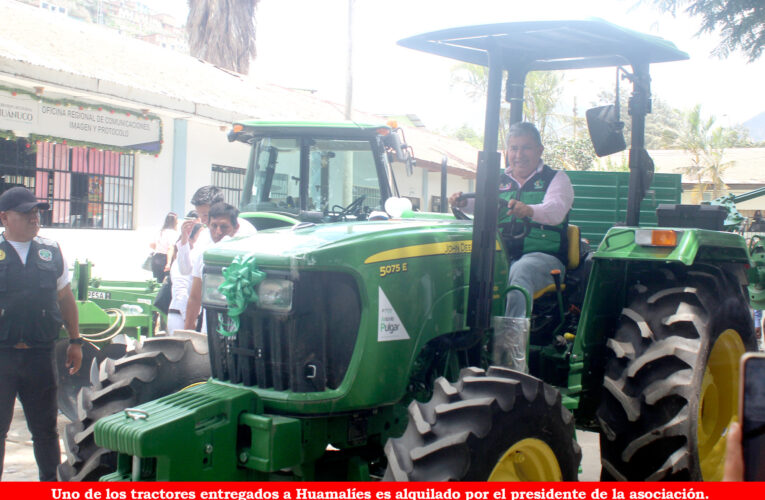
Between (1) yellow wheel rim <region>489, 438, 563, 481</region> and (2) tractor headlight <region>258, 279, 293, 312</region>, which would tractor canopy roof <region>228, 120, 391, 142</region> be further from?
(1) yellow wheel rim <region>489, 438, 563, 481</region>

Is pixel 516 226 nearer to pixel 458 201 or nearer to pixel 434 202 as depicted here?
pixel 458 201

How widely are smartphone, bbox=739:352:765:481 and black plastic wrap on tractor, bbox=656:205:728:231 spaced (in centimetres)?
610

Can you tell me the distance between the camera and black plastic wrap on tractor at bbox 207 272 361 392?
→ 3311 millimetres

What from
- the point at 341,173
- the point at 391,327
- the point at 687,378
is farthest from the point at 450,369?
the point at 341,173

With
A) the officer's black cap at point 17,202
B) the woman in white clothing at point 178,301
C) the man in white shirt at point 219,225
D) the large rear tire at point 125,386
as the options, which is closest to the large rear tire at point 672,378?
the large rear tire at point 125,386

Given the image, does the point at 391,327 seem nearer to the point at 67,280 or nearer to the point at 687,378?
the point at 687,378

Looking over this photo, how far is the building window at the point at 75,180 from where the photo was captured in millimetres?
11812

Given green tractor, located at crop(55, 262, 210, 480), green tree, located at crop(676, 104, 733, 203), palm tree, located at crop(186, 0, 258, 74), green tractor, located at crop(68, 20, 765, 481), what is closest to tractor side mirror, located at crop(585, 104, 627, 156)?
green tractor, located at crop(68, 20, 765, 481)

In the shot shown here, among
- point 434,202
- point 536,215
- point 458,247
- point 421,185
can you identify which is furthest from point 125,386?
point 421,185

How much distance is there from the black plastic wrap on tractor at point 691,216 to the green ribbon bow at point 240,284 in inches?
196

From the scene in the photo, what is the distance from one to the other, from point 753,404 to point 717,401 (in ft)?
10.9

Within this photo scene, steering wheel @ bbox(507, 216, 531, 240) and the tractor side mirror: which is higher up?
the tractor side mirror

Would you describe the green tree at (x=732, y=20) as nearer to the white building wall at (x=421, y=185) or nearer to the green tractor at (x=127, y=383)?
the green tractor at (x=127, y=383)
